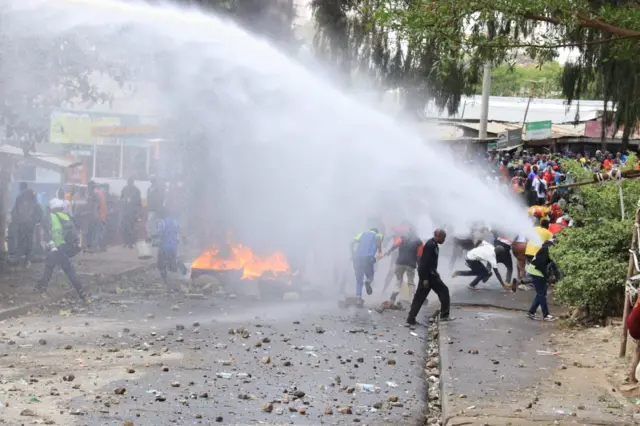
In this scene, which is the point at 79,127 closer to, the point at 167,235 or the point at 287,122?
the point at 167,235

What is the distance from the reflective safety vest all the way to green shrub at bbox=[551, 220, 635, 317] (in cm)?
746

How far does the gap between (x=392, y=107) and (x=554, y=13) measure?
62.7 feet

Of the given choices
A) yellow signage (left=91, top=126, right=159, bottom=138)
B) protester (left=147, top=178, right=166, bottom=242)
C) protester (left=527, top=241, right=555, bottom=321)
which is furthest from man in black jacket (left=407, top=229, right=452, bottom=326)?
yellow signage (left=91, top=126, right=159, bottom=138)

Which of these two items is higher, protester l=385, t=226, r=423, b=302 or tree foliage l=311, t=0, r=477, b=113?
tree foliage l=311, t=0, r=477, b=113

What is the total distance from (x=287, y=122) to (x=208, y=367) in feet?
28.0

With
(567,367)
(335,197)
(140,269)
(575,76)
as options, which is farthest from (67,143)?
(567,367)

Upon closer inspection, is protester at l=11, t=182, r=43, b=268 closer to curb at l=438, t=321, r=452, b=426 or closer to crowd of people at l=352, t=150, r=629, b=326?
crowd of people at l=352, t=150, r=629, b=326

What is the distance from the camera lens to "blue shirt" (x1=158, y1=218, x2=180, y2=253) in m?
17.1

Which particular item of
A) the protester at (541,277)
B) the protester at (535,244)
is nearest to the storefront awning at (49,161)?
the protester at (535,244)

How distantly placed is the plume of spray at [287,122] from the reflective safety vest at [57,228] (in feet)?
7.48

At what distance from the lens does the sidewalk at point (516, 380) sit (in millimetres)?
8023

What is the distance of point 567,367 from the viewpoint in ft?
34.2

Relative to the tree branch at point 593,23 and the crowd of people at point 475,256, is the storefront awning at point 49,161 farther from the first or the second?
the tree branch at point 593,23

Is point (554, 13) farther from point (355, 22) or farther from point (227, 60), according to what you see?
point (355, 22)
